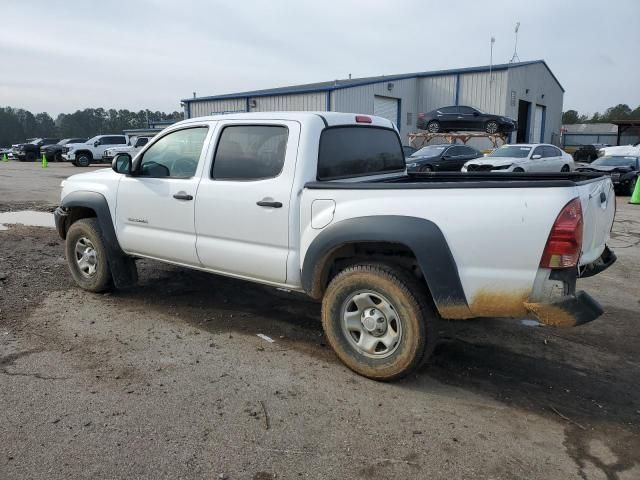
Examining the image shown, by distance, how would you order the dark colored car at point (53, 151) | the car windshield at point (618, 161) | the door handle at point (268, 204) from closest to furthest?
the door handle at point (268, 204)
the car windshield at point (618, 161)
the dark colored car at point (53, 151)

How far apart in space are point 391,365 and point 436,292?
2.06 ft

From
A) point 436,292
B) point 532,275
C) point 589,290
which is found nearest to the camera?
point 532,275

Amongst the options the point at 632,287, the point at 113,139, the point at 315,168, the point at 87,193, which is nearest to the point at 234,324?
the point at 315,168

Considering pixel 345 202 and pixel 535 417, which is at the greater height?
pixel 345 202

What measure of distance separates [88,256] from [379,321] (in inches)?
136

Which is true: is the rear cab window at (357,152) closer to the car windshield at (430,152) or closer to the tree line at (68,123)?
the car windshield at (430,152)

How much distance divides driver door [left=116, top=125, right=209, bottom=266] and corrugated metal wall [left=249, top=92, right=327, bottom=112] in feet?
77.6

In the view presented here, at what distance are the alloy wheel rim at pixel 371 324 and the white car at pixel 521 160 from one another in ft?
48.8

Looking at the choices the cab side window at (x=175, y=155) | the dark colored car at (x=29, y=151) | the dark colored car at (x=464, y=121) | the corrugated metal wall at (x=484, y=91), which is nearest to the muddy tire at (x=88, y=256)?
the cab side window at (x=175, y=155)

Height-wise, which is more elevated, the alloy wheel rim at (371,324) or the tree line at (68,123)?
the tree line at (68,123)

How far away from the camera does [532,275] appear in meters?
3.11

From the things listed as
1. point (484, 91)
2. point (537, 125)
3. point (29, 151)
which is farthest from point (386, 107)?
point (29, 151)

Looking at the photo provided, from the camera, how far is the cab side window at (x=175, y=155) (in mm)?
4660

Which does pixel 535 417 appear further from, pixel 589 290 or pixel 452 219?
pixel 589 290
